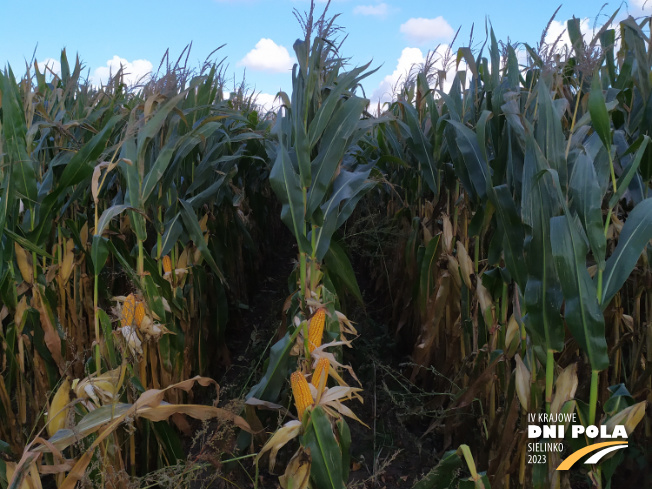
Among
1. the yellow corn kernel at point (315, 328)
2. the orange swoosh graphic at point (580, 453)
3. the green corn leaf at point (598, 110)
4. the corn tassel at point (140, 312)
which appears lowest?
the orange swoosh graphic at point (580, 453)

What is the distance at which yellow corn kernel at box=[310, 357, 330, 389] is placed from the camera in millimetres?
1613

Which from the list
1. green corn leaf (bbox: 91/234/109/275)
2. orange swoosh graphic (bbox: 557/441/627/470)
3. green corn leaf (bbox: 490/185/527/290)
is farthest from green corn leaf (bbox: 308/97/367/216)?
orange swoosh graphic (bbox: 557/441/627/470)

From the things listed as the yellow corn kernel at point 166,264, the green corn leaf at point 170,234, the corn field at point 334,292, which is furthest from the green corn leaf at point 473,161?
the yellow corn kernel at point 166,264

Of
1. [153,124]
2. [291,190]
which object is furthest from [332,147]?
[153,124]

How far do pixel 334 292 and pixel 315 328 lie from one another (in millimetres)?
591

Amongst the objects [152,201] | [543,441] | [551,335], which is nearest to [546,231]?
[551,335]

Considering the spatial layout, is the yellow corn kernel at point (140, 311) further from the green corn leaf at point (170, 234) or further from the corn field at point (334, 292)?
the green corn leaf at point (170, 234)

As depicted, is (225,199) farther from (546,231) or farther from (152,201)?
(546,231)

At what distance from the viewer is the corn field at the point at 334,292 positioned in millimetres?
1563

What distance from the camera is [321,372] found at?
1.62 m

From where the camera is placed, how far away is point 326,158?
213 centimetres

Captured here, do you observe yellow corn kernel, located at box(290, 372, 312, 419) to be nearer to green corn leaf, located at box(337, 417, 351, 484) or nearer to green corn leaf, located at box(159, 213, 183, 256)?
green corn leaf, located at box(337, 417, 351, 484)

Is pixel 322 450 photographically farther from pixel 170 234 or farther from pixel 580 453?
→ pixel 170 234

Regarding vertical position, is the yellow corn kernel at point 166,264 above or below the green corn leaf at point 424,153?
below
